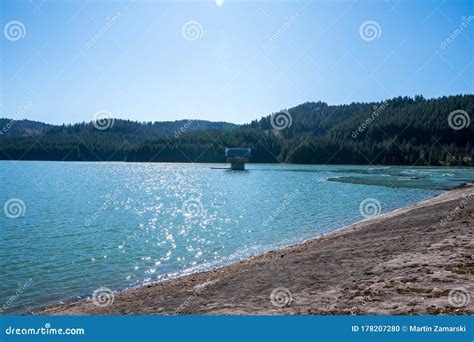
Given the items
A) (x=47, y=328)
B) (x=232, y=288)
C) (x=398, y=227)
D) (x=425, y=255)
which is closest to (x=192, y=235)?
(x=398, y=227)

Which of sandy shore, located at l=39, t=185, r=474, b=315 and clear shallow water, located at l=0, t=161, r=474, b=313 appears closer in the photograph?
sandy shore, located at l=39, t=185, r=474, b=315

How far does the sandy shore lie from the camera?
10.1 m

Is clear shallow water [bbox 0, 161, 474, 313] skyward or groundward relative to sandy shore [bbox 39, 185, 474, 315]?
groundward

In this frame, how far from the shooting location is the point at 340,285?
1247 centimetres

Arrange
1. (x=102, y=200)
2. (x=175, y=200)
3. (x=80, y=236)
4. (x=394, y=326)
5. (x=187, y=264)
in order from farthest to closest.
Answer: (x=175, y=200) → (x=102, y=200) → (x=80, y=236) → (x=187, y=264) → (x=394, y=326)

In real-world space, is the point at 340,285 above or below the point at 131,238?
above

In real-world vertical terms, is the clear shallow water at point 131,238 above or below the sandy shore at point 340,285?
below

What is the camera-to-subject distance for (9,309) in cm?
1513

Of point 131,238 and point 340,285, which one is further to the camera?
point 131,238

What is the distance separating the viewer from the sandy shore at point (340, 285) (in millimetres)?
10144

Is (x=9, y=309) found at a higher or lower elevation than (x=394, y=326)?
lower

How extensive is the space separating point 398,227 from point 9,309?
21.2m

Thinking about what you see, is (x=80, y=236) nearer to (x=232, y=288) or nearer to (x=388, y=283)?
(x=232, y=288)

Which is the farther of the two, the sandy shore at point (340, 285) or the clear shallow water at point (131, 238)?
the clear shallow water at point (131, 238)
